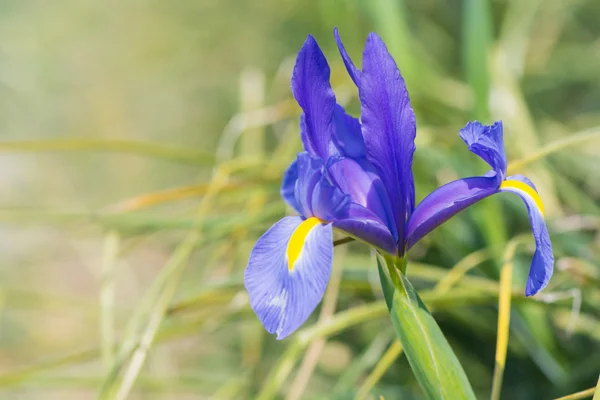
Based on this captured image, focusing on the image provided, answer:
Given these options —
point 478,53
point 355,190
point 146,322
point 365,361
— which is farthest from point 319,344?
point 478,53

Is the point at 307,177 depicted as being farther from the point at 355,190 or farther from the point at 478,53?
the point at 478,53

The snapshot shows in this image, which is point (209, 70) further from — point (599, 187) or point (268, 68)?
point (599, 187)

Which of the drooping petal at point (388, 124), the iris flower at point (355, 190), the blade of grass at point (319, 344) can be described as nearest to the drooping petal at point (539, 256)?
the iris flower at point (355, 190)

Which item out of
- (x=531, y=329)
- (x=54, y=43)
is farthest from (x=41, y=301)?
(x=54, y=43)

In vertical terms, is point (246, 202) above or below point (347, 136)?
above

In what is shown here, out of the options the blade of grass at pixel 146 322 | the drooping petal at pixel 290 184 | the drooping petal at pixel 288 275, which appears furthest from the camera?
the blade of grass at pixel 146 322

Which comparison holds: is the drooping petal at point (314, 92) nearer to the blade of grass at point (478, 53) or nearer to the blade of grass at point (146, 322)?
the blade of grass at point (146, 322)

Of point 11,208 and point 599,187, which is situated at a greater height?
point 11,208
